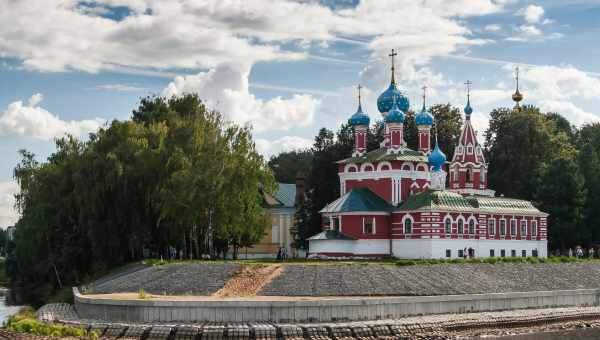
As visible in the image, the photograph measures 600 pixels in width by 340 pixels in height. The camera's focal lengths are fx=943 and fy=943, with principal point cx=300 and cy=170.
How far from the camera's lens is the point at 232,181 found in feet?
166

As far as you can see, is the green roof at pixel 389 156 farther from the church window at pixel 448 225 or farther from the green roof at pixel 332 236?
the green roof at pixel 332 236

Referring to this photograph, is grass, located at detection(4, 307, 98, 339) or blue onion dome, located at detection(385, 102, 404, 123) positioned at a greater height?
blue onion dome, located at detection(385, 102, 404, 123)

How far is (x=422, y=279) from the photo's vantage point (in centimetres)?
4344

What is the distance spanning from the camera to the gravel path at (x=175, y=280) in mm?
40469

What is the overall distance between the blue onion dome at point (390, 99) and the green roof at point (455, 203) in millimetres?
8609

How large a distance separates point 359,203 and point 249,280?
1704cm

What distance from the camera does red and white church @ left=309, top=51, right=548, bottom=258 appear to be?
5581cm

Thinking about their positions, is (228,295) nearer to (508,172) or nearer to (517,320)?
(517,320)

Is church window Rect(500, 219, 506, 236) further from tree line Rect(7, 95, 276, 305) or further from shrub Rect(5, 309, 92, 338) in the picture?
shrub Rect(5, 309, 92, 338)

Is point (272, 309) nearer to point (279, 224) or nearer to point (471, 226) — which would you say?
point (471, 226)

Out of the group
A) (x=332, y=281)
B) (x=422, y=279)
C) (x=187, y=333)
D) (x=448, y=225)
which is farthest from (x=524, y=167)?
(x=187, y=333)

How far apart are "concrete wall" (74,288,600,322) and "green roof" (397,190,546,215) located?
1628 cm

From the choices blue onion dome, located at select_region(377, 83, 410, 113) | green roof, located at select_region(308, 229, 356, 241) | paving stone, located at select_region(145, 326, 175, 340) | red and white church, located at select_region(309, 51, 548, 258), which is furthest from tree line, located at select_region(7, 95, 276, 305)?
paving stone, located at select_region(145, 326, 175, 340)

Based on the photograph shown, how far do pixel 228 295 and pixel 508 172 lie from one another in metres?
41.1
